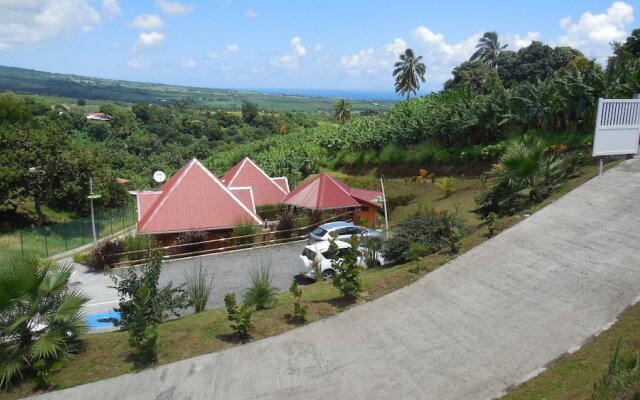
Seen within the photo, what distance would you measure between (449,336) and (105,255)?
17381mm

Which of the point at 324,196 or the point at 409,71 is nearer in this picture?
the point at 324,196

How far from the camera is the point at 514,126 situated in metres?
27.2

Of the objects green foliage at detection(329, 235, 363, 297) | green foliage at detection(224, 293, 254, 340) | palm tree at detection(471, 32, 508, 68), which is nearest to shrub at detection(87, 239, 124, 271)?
green foliage at detection(224, 293, 254, 340)

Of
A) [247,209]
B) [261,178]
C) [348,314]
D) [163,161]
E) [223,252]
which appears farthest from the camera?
[163,161]

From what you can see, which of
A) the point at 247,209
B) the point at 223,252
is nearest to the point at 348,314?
the point at 223,252

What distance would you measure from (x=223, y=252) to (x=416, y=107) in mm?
20416

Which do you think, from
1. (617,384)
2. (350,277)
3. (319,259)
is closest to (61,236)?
(319,259)

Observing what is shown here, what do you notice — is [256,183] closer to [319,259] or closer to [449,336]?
[319,259]

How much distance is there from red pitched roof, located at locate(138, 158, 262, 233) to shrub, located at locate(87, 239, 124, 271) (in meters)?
1.64

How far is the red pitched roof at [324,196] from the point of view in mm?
27516

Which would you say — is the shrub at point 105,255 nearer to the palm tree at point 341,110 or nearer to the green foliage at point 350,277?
the green foliage at point 350,277

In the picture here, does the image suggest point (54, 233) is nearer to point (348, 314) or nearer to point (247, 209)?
point (247, 209)

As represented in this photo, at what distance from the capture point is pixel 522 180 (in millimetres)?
14133

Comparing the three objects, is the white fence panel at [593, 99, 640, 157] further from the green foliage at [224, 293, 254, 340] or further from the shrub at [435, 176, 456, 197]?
the green foliage at [224, 293, 254, 340]
